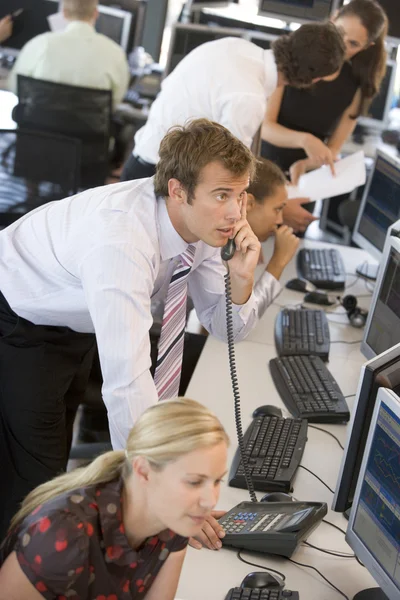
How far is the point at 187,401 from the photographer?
4.99 feet

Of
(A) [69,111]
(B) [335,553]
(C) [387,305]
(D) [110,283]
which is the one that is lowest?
(A) [69,111]

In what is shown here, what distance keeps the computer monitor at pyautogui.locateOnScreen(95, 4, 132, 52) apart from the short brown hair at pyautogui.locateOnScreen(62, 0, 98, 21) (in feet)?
3.32

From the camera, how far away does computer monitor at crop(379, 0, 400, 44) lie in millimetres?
5703

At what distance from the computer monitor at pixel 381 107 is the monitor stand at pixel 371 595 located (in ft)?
13.7

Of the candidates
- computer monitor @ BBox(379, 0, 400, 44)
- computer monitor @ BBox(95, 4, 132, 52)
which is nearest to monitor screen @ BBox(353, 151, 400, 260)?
computer monitor @ BBox(379, 0, 400, 44)

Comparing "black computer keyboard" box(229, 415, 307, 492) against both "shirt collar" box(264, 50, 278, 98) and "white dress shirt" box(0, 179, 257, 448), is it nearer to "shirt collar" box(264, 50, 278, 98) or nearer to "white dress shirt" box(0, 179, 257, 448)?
"white dress shirt" box(0, 179, 257, 448)

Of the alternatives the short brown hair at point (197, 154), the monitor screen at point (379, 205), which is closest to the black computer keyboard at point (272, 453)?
the short brown hair at point (197, 154)

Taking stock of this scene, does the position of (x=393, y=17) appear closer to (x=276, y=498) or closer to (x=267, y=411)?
(x=267, y=411)

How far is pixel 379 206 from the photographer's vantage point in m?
3.55

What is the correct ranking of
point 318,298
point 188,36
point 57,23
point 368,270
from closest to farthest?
1. point 318,298
2. point 368,270
3. point 188,36
4. point 57,23

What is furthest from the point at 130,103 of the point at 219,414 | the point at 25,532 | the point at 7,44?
the point at 25,532

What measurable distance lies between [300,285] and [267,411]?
3.68 ft

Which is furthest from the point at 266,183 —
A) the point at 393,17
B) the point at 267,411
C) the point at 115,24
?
the point at 115,24

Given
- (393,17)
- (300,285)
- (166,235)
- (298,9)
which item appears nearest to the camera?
(166,235)
